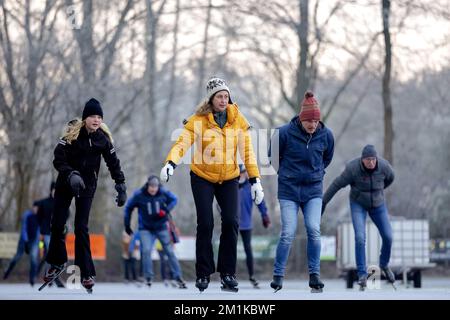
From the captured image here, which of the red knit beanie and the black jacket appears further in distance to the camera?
the red knit beanie

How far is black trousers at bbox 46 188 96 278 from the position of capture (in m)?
12.9

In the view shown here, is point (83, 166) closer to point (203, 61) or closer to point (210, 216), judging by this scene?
point (210, 216)

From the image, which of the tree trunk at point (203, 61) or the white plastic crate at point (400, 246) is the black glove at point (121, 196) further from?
the tree trunk at point (203, 61)

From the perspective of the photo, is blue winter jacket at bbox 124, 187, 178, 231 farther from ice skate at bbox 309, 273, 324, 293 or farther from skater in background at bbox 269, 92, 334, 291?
ice skate at bbox 309, 273, 324, 293

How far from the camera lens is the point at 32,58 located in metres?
29.2

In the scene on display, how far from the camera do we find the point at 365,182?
15.6 m

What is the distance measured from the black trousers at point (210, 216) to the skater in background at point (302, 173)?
777 mm

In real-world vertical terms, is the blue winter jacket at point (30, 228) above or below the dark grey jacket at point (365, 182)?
below

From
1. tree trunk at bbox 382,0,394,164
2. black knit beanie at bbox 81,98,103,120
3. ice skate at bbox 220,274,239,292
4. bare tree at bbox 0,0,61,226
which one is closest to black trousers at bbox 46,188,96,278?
black knit beanie at bbox 81,98,103,120

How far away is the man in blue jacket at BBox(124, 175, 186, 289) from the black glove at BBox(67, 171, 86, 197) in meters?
6.20

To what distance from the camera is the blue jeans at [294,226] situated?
1309 centimetres

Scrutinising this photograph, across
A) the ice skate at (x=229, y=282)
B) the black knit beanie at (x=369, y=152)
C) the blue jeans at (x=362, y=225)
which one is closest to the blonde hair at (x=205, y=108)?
the ice skate at (x=229, y=282)

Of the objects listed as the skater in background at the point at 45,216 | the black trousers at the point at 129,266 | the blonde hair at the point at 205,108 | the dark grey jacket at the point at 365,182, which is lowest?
the black trousers at the point at 129,266
